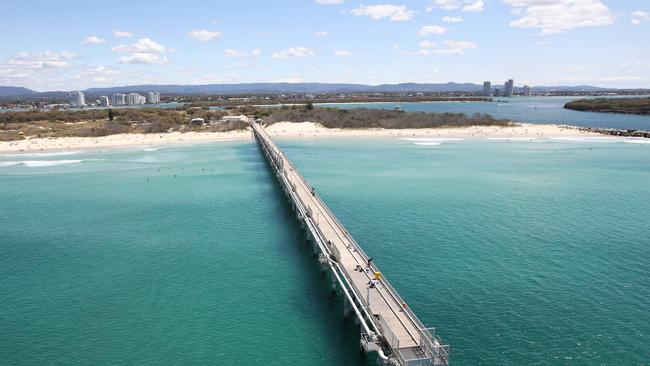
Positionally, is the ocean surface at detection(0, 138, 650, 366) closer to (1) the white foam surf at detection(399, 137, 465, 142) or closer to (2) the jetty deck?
(2) the jetty deck

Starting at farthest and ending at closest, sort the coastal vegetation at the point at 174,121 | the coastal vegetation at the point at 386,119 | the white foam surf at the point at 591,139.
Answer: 1. the coastal vegetation at the point at 386,119
2. the coastal vegetation at the point at 174,121
3. the white foam surf at the point at 591,139

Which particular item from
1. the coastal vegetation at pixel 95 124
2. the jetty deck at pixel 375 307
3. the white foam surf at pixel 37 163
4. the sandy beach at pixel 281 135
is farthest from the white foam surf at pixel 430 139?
the jetty deck at pixel 375 307

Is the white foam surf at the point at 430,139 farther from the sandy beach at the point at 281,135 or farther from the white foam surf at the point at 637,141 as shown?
the white foam surf at the point at 637,141

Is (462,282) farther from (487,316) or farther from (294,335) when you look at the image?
(294,335)

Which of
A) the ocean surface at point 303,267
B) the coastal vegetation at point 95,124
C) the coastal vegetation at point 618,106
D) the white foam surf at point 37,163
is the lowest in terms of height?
the ocean surface at point 303,267

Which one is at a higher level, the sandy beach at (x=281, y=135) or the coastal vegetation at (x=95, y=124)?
the coastal vegetation at (x=95, y=124)

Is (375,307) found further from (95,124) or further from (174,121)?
(95,124)
